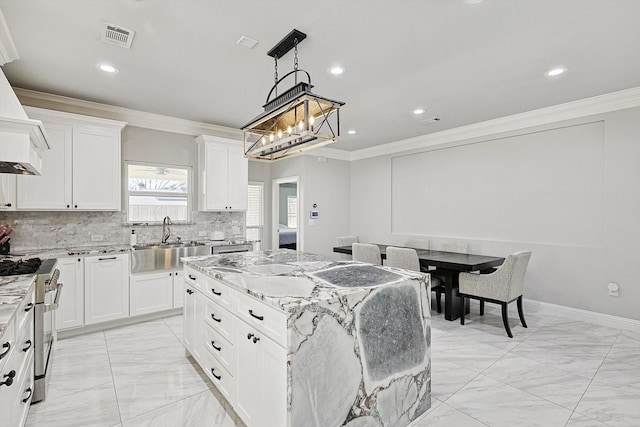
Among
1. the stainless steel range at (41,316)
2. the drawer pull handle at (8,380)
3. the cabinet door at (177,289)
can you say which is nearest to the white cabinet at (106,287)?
the cabinet door at (177,289)

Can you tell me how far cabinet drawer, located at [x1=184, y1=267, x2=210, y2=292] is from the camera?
252 centimetres

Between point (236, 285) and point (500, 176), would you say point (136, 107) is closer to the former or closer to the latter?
point (236, 285)

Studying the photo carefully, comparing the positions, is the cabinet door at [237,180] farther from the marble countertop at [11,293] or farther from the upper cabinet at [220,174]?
the marble countertop at [11,293]

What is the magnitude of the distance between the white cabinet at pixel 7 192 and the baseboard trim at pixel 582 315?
628cm

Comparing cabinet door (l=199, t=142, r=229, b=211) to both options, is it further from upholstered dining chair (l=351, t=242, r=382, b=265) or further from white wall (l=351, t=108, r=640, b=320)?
white wall (l=351, t=108, r=640, b=320)

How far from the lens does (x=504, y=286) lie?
138 inches

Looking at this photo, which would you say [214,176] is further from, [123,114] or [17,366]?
[17,366]

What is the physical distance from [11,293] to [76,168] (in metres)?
2.45

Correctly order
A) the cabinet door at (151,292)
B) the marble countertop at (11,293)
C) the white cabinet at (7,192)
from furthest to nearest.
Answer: the cabinet door at (151,292)
the white cabinet at (7,192)
the marble countertop at (11,293)

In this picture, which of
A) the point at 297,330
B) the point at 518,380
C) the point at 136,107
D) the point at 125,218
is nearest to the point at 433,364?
the point at 518,380

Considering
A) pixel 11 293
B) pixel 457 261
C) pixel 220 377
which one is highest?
pixel 11 293

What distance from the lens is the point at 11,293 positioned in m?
1.80

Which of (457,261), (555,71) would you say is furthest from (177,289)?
(555,71)

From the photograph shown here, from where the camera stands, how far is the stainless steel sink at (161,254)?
3.88m
